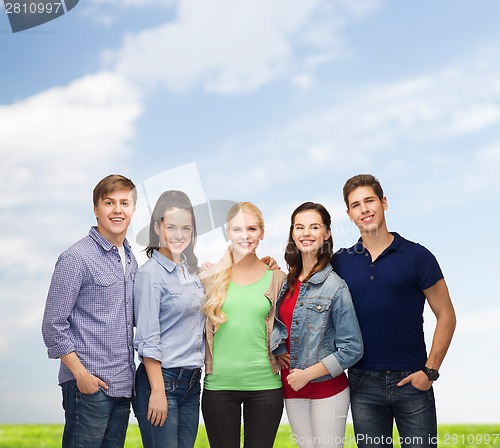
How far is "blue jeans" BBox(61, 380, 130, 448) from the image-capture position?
336cm

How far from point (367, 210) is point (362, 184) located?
0.17 meters

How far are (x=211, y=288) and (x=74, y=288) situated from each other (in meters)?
0.77

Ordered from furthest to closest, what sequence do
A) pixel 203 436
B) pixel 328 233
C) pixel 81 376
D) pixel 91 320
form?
pixel 203 436, pixel 328 233, pixel 91 320, pixel 81 376

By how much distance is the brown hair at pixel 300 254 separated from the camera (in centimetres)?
372

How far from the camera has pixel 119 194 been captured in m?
3.58

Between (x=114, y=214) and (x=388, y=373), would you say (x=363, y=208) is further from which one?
(x=114, y=214)

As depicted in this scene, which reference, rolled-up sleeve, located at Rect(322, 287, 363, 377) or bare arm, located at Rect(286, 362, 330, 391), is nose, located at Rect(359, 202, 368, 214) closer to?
rolled-up sleeve, located at Rect(322, 287, 363, 377)

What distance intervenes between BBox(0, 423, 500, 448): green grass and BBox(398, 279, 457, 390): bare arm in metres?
3.20

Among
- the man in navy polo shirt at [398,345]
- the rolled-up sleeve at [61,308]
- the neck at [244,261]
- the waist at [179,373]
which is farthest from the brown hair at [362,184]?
the rolled-up sleeve at [61,308]

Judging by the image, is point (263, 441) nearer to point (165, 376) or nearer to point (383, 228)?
point (165, 376)

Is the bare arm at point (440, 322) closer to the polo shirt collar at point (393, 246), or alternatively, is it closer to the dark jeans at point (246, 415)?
the polo shirt collar at point (393, 246)

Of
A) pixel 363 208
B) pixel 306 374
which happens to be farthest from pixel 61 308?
pixel 363 208

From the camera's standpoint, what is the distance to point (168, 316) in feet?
11.4

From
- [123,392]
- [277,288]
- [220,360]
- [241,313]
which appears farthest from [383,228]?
[123,392]
